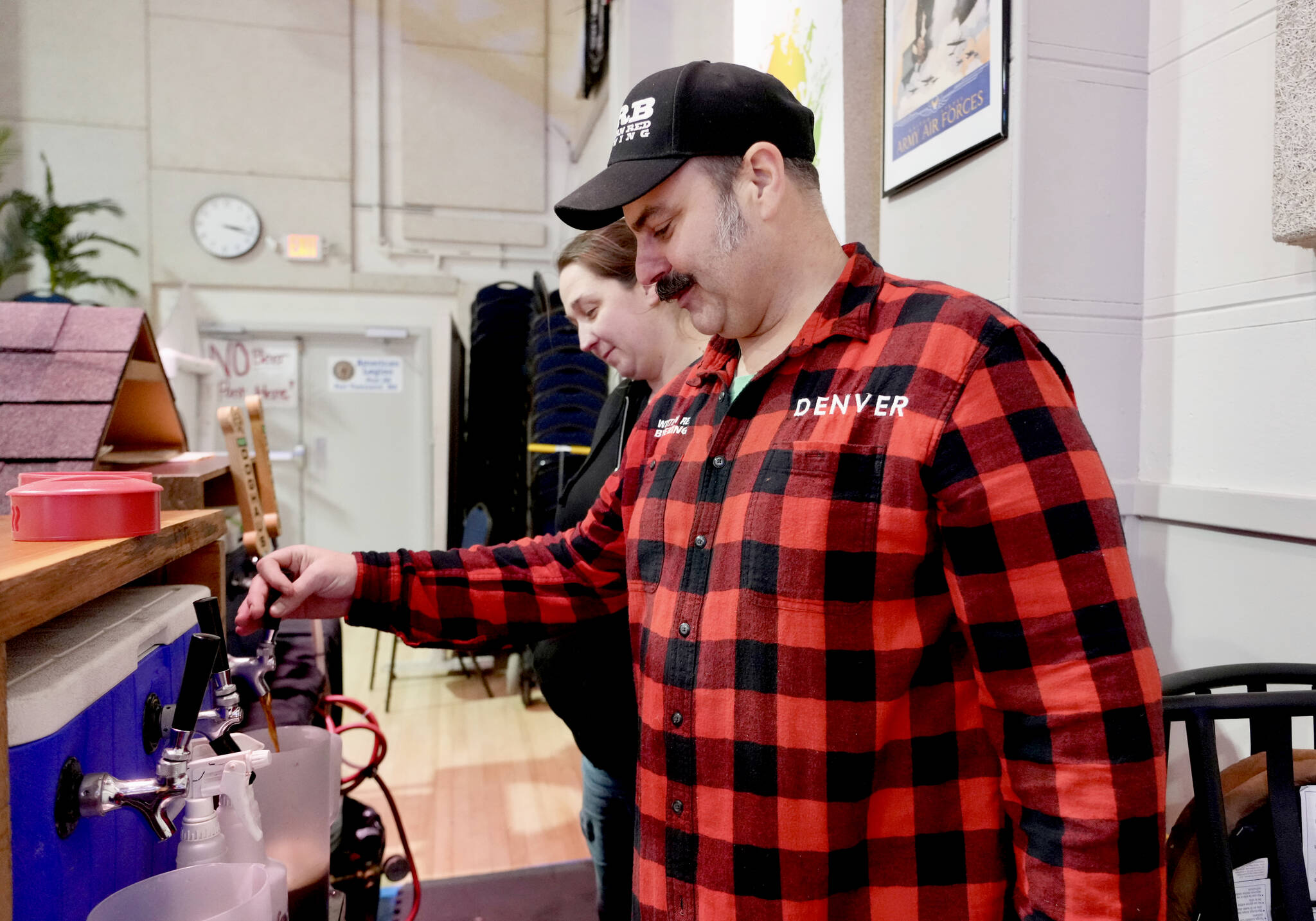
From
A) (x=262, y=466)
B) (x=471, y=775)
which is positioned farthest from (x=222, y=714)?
(x=471, y=775)

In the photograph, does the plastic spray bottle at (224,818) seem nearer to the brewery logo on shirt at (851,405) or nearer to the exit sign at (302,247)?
the brewery logo on shirt at (851,405)

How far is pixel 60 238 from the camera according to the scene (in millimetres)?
5016

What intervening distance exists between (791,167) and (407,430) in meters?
5.40

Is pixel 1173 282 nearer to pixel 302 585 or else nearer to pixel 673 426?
pixel 673 426

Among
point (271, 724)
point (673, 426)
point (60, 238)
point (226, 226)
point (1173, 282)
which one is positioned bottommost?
point (271, 724)

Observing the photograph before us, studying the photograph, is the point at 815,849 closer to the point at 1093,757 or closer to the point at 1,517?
the point at 1093,757

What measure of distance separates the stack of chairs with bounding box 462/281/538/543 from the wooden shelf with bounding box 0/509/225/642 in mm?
3587

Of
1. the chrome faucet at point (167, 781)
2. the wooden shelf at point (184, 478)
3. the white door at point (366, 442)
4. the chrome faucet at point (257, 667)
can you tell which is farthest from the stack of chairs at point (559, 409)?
the chrome faucet at point (167, 781)

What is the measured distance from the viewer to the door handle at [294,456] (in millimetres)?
5668

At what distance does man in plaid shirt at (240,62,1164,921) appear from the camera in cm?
68

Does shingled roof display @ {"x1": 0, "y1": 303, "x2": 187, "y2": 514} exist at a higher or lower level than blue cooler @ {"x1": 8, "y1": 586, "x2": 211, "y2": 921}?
higher

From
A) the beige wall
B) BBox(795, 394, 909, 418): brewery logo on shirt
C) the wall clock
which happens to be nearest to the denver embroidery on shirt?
BBox(795, 394, 909, 418): brewery logo on shirt

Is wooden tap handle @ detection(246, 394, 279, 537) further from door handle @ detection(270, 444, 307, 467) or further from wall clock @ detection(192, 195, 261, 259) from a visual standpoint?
wall clock @ detection(192, 195, 261, 259)

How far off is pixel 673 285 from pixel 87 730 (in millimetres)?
703
